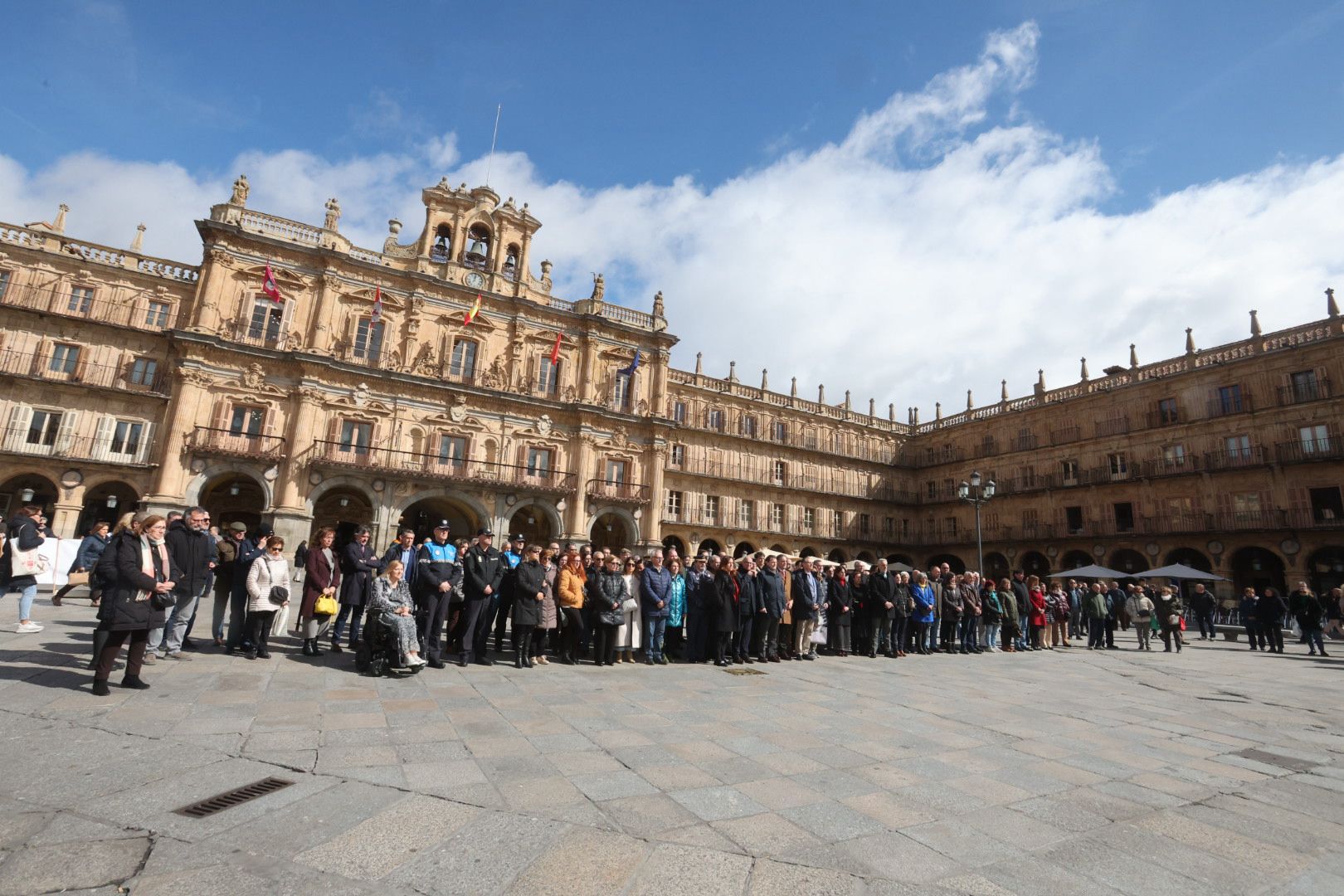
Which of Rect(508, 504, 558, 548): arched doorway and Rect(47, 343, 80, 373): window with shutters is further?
Rect(508, 504, 558, 548): arched doorway

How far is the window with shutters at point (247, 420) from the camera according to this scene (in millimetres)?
23391

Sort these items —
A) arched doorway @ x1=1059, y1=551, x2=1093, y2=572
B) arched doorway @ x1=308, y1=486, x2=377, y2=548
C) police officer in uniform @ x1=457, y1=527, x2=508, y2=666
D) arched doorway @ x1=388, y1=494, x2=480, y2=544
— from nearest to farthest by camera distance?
police officer in uniform @ x1=457, y1=527, x2=508, y2=666, arched doorway @ x1=308, y1=486, x2=377, y2=548, arched doorway @ x1=388, y1=494, x2=480, y2=544, arched doorway @ x1=1059, y1=551, x2=1093, y2=572

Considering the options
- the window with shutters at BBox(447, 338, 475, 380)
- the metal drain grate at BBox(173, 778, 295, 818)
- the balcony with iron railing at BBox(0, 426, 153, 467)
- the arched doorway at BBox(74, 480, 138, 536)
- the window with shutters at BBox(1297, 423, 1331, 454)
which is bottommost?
the metal drain grate at BBox(173, 778, 295, 818)

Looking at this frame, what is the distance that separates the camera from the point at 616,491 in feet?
94.6

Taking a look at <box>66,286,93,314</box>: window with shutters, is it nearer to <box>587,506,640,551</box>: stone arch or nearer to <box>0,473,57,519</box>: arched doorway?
<box>0,473,57,519</box>: arched doorway

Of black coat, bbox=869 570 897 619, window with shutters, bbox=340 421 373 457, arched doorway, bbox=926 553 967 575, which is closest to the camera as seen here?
black coat, bbox=869 570 897 619

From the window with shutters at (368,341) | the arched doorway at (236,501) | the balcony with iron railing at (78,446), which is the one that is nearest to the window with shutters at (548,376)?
the window with shutters at (368,341)

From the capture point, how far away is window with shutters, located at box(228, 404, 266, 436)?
23.4 metres

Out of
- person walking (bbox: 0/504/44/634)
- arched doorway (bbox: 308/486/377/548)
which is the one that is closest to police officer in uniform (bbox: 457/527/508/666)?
person walking (bbox: 0/504/44/634)

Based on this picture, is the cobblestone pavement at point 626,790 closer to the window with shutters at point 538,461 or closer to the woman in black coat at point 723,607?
the woman in black coat at point 723,607

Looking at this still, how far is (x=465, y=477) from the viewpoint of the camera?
83.7 ft

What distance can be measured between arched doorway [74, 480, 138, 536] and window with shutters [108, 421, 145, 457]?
3.76 ft

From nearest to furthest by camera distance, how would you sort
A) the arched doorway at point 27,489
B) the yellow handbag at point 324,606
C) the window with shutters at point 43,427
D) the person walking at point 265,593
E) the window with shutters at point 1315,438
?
1. the person walking at point 265,593
2. the yellow handbag at point 324,606
3. the arched doorway at point 27,489
4. the window with shutters at point 43,427
5. the window with shutters at point 1315,438

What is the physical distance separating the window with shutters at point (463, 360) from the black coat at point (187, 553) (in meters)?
20.4
